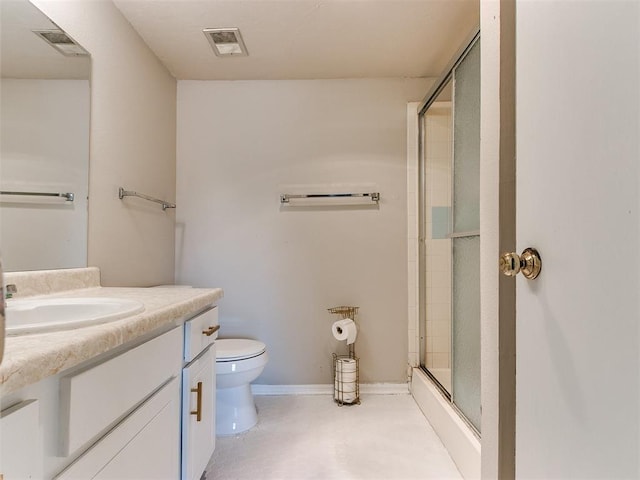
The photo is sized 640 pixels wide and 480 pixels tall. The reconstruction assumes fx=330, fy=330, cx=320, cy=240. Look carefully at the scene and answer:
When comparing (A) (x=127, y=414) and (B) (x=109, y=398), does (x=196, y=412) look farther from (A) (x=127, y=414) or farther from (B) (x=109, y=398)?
(B) (x=109, y=398)

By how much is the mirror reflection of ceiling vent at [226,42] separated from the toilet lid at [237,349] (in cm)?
172

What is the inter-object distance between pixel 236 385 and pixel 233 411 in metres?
0.17

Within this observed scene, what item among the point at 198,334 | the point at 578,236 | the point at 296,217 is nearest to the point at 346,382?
the point at 296,217

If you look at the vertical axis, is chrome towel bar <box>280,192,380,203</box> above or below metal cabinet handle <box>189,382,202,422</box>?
above

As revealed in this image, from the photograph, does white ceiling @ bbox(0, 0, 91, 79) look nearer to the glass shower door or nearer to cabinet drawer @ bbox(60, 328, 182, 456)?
cabinet drawer @ bbox(60, 328, 182, 456)

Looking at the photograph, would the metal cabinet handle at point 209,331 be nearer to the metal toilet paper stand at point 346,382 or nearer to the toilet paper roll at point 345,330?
the toilet paper roll at point 345,330

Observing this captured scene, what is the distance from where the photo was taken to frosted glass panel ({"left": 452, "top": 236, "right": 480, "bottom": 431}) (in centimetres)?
147

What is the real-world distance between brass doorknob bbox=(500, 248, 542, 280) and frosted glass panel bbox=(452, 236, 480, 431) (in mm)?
824

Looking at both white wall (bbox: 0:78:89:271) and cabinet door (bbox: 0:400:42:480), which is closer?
cabinet door (bbox: 0:400:42:480)

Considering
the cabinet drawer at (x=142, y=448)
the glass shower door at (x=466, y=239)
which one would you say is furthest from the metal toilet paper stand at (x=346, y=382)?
the cabinet drawer at (x=142, y=448)

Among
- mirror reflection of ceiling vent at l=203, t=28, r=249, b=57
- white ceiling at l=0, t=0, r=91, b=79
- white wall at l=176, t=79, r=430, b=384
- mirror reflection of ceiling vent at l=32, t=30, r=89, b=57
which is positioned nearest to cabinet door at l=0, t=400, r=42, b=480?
white ceiling at l=0, t=0, r=91, b=79

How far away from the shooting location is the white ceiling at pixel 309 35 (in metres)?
1.61

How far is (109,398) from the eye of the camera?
0.64 m

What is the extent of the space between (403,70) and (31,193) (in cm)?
211
